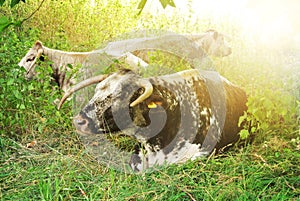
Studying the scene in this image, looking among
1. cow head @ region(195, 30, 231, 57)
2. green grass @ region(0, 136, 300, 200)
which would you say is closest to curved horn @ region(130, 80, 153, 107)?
green grass @ region(0, 136, 300, 200)

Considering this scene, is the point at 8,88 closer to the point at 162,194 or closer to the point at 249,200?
the point at 162,194

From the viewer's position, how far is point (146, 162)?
3.46 meters

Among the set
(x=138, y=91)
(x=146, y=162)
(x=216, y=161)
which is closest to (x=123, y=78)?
(x=138, y=91)

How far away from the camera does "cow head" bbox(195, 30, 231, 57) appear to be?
20.1ft

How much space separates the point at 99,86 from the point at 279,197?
1378 millimetres

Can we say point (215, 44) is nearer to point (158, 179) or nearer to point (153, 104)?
point (153, 104)

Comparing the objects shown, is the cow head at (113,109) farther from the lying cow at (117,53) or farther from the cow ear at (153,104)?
the lying cow at (117,53)

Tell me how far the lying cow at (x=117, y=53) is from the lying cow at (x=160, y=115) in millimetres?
789

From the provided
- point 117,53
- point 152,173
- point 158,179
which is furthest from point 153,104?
point 117,53

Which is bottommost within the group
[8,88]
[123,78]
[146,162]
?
[146,162]

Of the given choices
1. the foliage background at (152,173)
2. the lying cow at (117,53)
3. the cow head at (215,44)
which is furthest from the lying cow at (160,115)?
the cow head at (215,44)

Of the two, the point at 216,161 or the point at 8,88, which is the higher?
the point at 8,88

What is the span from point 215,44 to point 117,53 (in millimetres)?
1791

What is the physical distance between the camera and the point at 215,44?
244 inches
